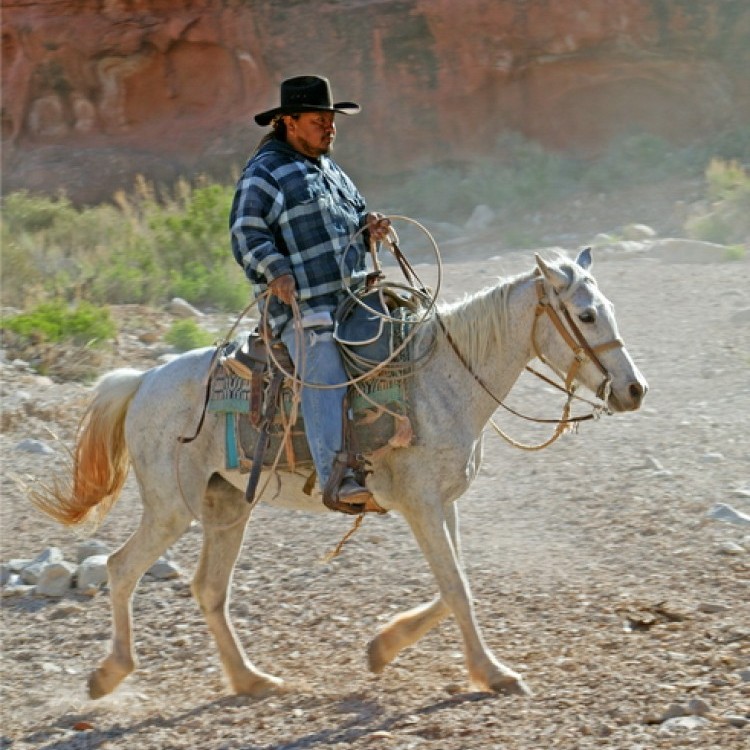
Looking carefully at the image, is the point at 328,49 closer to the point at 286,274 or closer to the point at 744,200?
the point at 744,200

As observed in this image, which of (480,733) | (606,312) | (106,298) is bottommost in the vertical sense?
(106,298)

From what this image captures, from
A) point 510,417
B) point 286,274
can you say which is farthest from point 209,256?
point 286,274

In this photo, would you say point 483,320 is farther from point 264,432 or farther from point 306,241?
point 264,432

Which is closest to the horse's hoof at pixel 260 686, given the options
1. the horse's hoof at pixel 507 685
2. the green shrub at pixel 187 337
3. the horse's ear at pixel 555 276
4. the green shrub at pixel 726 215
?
the horse's hoof at pixel 507 685

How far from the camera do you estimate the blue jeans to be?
17.6 ft

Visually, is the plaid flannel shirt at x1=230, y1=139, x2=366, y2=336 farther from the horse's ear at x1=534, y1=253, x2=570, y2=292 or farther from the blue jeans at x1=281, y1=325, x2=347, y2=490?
the horse's ear at x1=534, y1=253, x2=570, y2=292

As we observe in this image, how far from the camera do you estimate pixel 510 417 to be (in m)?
9.93

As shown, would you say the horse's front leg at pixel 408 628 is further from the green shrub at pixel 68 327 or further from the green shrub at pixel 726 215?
the green shrub at pixel 726 215

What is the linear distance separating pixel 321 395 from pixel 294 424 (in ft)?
0.86

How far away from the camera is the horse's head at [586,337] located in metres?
5.07

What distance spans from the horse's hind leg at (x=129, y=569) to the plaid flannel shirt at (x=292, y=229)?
110 cm

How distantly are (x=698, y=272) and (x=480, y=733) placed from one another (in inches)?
427

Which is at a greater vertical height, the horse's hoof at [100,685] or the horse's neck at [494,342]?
the horse's neck at [494,342]

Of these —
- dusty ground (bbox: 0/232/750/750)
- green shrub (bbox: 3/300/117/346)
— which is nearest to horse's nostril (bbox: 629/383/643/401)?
dusty ground (bbox: 0/232/750/750)
